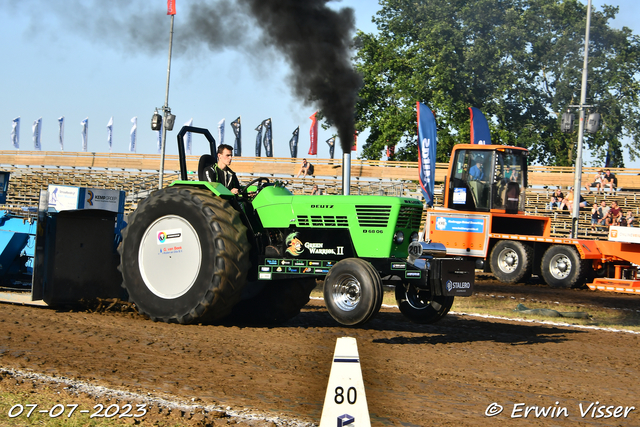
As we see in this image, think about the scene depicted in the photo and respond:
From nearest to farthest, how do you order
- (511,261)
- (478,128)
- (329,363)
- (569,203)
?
(329,363) < (511,261) < (478,128) < (569,203)

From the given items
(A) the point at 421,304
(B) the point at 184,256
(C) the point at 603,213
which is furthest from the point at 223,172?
(C) the point at 603,213

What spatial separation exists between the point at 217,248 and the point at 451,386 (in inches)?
118

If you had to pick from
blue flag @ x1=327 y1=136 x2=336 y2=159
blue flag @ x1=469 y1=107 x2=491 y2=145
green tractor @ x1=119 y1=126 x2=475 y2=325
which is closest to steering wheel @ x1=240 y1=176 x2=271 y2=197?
green tractor @ x1=119 y1=126 x2=475 y2=325

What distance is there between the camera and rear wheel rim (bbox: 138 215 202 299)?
779cm

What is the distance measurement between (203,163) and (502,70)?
120 feet

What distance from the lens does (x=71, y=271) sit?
28.8 ft

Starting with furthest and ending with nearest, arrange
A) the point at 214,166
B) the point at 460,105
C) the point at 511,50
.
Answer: the point at 511,50
the point at 460,105
the point at 214,166

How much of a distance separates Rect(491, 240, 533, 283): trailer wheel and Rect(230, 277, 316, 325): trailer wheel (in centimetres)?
1052

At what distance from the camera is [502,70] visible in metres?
42.0

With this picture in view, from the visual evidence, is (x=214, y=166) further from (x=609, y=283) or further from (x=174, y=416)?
(x=609, y=283)

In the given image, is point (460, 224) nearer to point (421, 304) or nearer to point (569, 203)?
point (569, 203)

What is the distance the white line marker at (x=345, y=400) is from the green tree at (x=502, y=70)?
36223mm

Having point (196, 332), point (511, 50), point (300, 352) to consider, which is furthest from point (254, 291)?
point (511, 50)

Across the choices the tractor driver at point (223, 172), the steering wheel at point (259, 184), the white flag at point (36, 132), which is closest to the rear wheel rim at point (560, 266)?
the steering wheel at point (259, 184)
